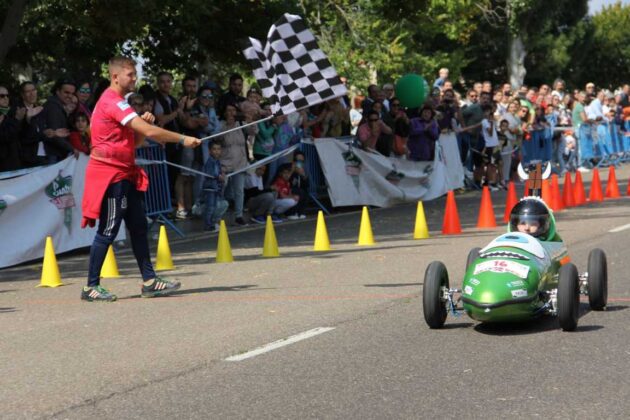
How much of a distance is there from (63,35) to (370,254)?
9.66m

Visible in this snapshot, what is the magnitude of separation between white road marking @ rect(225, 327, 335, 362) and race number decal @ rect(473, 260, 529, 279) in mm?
1182

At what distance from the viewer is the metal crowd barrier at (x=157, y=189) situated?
1775 cm

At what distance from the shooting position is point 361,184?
22312mm

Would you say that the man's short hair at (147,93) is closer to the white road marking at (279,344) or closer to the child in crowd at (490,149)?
the white road marking at (279,344)

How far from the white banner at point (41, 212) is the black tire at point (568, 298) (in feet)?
25.7

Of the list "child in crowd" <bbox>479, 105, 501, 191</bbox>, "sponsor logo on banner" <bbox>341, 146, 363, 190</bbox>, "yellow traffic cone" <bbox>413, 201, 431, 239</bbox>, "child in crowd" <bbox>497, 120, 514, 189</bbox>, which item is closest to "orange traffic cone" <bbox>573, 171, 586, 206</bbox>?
"sponsor logo on banner" <bbox>341, 146, 363, 190</bbox>

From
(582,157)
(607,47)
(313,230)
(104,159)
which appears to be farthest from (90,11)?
(607,47)

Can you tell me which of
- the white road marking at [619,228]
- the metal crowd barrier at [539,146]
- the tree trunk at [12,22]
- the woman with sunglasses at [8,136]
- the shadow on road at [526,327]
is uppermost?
the tree trunk at [12,22]

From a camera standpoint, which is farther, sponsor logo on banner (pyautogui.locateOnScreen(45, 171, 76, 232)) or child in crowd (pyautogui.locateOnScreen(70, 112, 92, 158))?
child in crowd (pyautogui.locateOnScreen(70, 112, 92, 158))

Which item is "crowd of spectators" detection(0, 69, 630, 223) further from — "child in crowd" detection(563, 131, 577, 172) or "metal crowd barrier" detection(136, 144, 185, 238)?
"child in crowd" detection(563, 131, 577, 172)

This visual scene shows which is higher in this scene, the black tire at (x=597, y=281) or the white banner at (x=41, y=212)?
the white banner at (x=41, y=212)

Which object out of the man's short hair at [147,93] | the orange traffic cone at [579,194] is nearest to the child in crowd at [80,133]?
the man's short hair at [147,93]

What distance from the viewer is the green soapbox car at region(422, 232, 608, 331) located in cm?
873

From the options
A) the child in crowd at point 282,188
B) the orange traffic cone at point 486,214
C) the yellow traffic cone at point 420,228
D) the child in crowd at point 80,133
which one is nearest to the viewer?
the child in crowd at point 80,133
